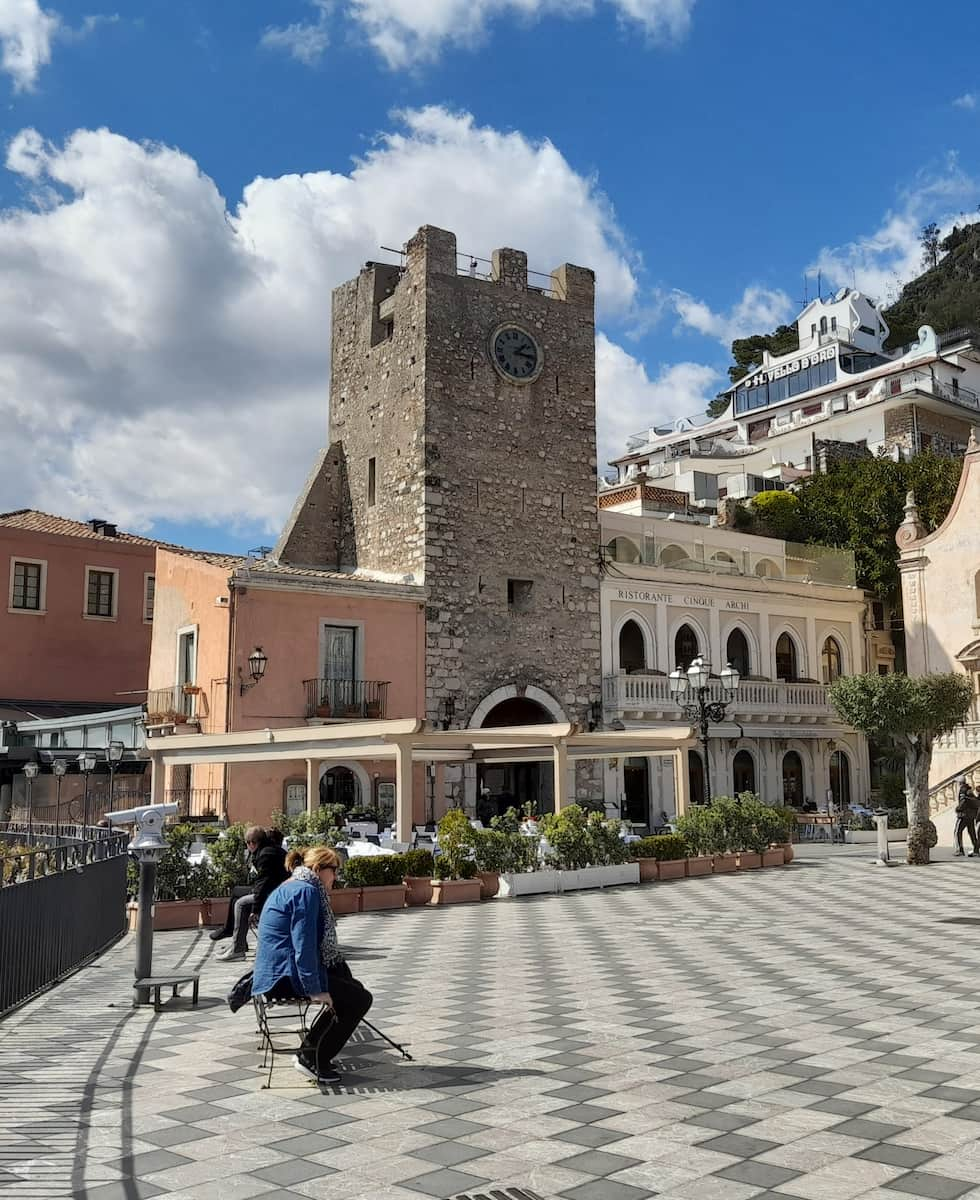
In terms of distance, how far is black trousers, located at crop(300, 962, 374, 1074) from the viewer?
22.0 feet

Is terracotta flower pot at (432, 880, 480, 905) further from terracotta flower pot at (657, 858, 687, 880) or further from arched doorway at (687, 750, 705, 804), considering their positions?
arched doorway at (687, 750, 705, 804)

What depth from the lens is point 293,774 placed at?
25562mm

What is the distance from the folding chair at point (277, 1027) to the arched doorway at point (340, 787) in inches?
675

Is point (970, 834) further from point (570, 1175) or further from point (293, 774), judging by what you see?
point (570, 1175)

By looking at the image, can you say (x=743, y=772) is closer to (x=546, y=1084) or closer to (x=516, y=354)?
(x=516, y=354)

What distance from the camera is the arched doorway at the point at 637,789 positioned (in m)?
31.4

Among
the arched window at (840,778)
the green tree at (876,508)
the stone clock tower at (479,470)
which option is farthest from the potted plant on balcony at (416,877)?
the green tree at (876,508)

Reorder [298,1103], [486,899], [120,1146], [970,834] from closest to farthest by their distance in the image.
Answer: [120,1146], [298,1103], [486,899], [970,834]

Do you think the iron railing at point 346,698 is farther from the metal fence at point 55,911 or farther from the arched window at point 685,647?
the metal fence at point 55,911

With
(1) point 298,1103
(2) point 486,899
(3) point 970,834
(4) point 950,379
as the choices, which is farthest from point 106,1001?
(4) point 950,379

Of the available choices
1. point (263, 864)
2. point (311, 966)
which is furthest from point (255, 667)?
point (311, 966)

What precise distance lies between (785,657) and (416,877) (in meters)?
22.1

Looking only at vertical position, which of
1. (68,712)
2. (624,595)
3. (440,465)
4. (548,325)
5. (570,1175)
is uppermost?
(548,325)

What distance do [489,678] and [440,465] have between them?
561 centimetres
